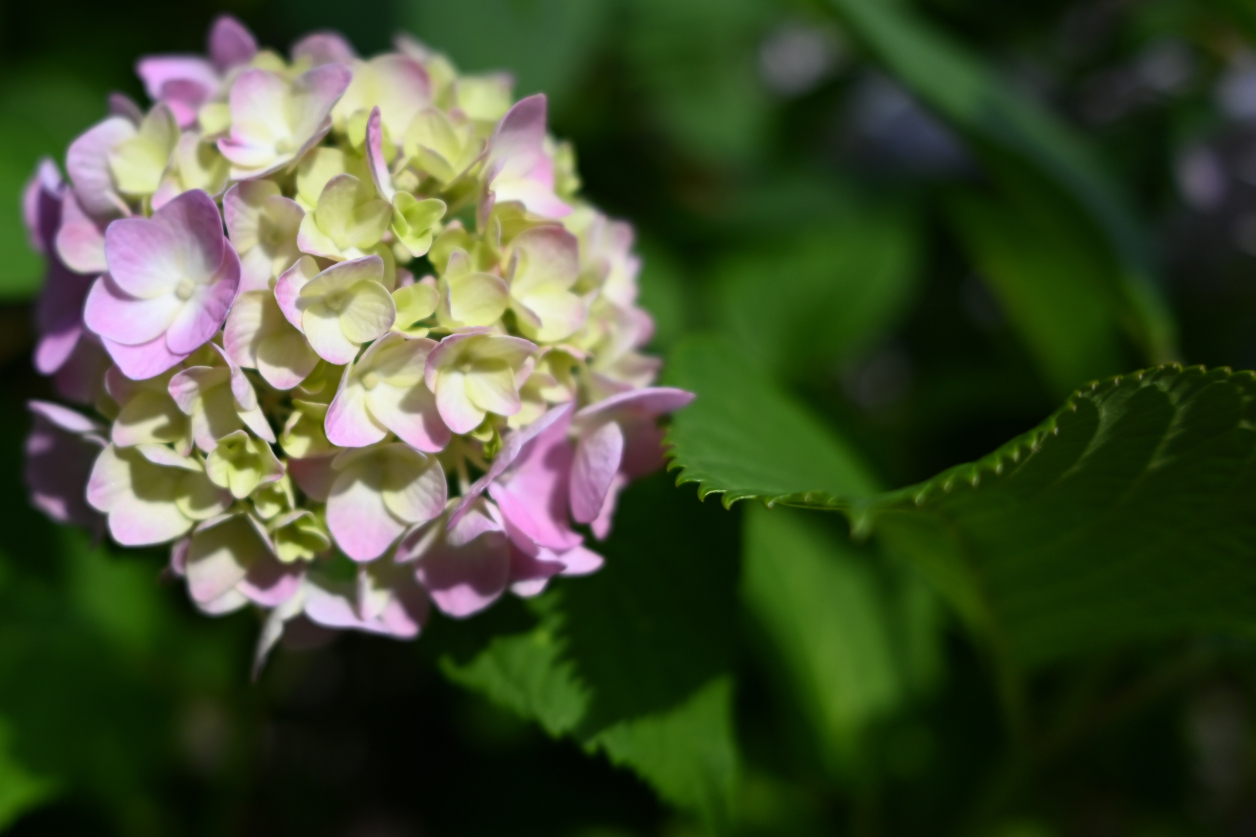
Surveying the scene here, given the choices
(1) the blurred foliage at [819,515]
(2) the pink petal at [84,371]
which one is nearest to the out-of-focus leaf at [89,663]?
(1) the blurred foliage at [819,515]

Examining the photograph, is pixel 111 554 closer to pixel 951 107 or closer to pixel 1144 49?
pixel 951 107

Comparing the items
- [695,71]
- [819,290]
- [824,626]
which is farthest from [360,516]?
[695,71]

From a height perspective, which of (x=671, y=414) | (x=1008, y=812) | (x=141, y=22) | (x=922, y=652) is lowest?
(x=1008, y=812)

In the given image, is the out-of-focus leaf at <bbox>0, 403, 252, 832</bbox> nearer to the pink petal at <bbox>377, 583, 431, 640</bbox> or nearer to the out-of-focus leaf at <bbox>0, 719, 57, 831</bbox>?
the out-of-focus leaf at <bbox>0, 719, 57, 831</bbox>

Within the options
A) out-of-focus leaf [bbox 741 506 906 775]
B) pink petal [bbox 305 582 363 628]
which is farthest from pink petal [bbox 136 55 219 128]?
out-of-focus leaf [bbox 741 506 906 775]

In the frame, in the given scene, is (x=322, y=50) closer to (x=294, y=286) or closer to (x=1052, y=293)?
(x=294, y=286)

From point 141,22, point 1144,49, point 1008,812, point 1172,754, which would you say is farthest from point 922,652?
point 141,22
